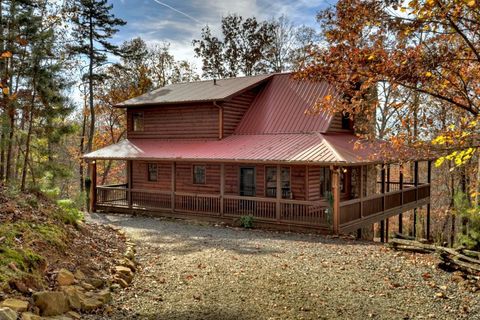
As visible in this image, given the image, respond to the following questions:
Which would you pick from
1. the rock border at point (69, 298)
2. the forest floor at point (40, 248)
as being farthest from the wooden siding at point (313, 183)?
the rock border at point (69, 298)

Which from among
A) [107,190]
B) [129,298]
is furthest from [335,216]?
[107,190]

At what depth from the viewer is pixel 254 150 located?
1692cm

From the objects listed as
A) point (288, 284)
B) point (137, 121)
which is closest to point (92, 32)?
point (137, 121)

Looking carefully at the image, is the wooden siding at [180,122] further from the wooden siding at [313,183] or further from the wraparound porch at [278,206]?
the wooden siding at [313,183]

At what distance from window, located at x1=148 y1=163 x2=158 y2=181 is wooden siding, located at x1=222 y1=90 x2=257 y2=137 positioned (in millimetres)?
4374

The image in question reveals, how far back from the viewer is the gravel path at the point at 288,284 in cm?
665

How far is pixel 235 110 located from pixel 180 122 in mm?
3046

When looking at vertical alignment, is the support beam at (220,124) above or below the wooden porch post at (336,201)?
above

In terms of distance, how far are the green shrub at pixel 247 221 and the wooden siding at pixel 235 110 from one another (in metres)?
5.16

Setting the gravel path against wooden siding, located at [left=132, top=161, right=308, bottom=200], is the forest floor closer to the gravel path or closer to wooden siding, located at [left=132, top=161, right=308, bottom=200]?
the gravel path

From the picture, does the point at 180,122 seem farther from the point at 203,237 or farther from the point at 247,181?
the point at 203,237

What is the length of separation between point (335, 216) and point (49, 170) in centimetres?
1341

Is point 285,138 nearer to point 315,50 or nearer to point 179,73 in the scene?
point 315,50

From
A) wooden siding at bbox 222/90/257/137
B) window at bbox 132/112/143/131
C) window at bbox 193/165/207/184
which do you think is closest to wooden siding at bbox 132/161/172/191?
window at bbox 193/165/207/184
